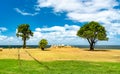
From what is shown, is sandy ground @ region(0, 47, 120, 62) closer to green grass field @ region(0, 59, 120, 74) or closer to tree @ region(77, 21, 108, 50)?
green grass field @ region(0, 59, 120, 74)

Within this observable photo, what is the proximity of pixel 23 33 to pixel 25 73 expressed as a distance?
6927cm

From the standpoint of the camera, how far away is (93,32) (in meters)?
78.7

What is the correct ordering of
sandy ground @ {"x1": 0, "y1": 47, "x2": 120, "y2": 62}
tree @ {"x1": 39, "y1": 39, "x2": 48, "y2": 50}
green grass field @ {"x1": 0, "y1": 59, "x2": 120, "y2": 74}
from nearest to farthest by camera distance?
green grass field @ {"x1": 0, "y1": 59, "x2": 120, "y2": 74} → sandy ground @ {"x1": 0, "y1": 47, "x2": 120, "y2": 62} → tree @ {"x1": 39, "y1": 39, "x2": 48, "y2": 50}

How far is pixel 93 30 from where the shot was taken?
7912cm

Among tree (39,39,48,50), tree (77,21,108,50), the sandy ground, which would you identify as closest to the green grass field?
the sandy ground

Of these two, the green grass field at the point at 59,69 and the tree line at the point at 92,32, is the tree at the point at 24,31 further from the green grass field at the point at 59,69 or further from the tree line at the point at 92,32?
the green grass field at the point at 59,69

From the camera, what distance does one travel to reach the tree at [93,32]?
258 feet

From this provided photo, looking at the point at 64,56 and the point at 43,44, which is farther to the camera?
the point at 43,44

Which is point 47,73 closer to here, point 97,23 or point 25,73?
point 25,73

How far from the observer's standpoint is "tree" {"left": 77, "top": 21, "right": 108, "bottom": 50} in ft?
258

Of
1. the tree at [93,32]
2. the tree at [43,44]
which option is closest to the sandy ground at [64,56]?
the tree at [43,44]

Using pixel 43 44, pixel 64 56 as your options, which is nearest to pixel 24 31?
pixel 43 44

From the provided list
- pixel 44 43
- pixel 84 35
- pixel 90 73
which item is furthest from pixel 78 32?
pixel 90 73

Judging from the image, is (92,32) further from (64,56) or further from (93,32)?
(64,56)
